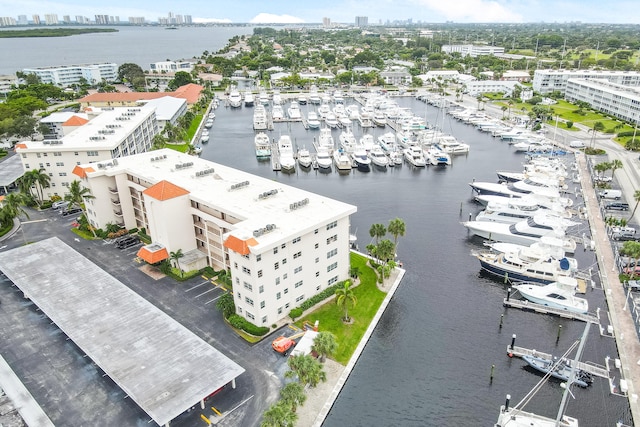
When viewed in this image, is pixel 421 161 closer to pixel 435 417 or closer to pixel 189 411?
pixel 435 417

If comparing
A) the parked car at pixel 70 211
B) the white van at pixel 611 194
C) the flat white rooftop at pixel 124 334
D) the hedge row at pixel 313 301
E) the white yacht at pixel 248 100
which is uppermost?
the white yacht at pixel 248 100

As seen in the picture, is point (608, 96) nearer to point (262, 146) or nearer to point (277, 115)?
point (277, 115)

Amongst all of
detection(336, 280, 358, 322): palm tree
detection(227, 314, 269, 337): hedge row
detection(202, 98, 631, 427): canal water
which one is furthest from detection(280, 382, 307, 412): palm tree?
detection(336, 280, 358, 322): palm tree

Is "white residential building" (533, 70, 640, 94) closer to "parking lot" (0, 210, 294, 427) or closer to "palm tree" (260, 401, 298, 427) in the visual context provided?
"parking lot" (0, 210, 294, 427)

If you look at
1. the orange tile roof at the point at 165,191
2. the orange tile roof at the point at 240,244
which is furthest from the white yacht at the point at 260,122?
the orange tile roof at the point at 240,244

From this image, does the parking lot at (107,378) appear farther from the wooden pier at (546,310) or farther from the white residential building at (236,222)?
the wooden pier at (546,310)

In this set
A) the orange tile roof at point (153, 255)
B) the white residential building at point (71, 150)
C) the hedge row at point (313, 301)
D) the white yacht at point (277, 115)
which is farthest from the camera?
the white yacht at point (277, 115)
